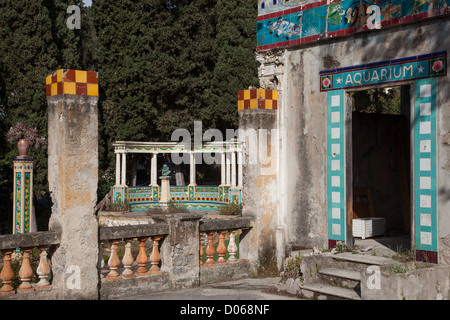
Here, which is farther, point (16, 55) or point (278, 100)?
point (16, 55)

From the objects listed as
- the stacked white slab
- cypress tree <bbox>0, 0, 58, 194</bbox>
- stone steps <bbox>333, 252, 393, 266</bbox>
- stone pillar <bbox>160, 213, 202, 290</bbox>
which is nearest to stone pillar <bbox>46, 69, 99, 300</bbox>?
stone pillar <bbox>160, 213, 202, 290</bbox>

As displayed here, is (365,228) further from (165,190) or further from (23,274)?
(165,190)

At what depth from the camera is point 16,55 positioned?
20.9m

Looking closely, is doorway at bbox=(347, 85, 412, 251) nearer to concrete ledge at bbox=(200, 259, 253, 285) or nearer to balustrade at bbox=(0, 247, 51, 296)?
concrete ledge at bbox=(200, 259, 253, 285)

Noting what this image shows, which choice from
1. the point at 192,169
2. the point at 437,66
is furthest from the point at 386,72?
the point at 192,169

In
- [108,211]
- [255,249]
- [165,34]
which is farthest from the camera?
[165,34]

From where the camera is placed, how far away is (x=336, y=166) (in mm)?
8469

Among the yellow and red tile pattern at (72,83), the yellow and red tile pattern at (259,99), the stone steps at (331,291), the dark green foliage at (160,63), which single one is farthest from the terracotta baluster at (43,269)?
the dark green foliage at (160,63)

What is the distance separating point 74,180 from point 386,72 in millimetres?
4554

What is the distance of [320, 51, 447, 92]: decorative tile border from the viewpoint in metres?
7.31

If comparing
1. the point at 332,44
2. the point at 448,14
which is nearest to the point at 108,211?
the point at 332,44

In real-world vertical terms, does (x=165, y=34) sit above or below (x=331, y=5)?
above
